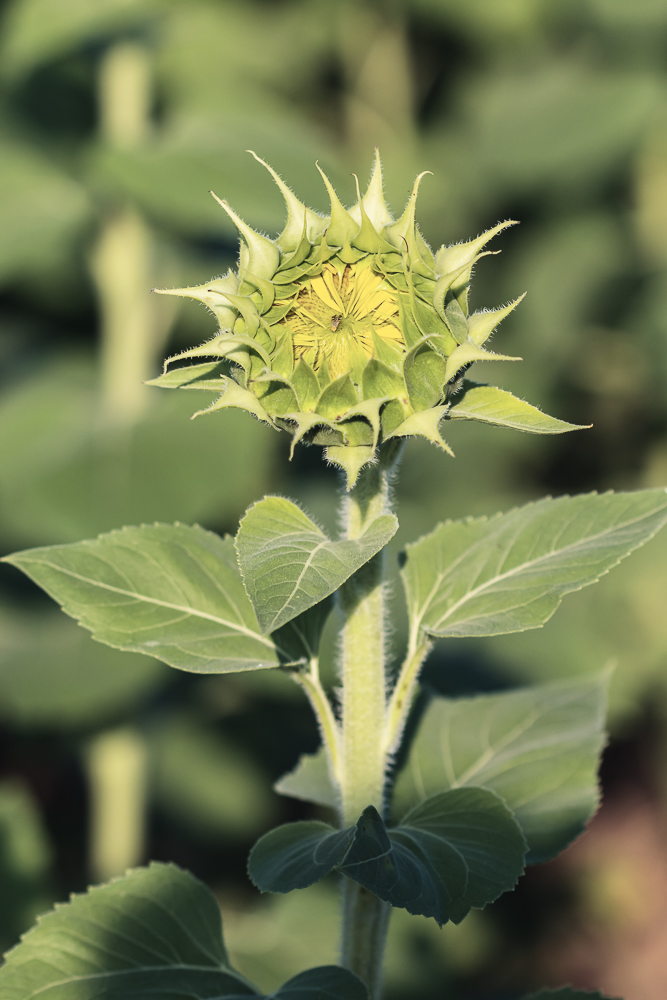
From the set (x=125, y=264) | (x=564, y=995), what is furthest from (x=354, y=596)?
(x=125, y=264)

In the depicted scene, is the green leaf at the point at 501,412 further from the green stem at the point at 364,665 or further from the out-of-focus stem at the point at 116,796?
the out-of-focus stem at the point at 116,796

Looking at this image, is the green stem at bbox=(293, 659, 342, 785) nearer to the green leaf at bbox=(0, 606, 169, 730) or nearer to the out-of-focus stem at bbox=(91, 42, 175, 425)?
the green leaf at bbox=(0, 606, 169, 730)

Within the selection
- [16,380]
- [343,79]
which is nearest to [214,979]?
[16,380]

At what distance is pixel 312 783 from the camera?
4.58ft

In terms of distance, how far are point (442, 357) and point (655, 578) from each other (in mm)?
3222

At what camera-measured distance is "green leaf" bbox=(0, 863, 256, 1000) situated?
1.20m

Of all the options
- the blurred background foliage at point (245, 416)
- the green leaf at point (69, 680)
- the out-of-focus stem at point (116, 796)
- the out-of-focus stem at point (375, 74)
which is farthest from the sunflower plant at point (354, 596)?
the out-of-focus stem at point (375, 74)

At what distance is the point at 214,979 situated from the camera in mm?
1277

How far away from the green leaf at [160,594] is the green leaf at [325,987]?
1.10 feet

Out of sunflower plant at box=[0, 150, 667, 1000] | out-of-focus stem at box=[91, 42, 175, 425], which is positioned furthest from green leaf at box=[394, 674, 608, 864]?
out-of-focus stem at box=[91, 42, 175, 425]

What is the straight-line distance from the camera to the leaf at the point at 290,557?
2.95 feet

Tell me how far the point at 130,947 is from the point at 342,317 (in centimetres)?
76

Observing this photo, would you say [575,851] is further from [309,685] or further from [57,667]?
[309,685]

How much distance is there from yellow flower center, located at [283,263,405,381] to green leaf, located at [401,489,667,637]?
31 centimetres
